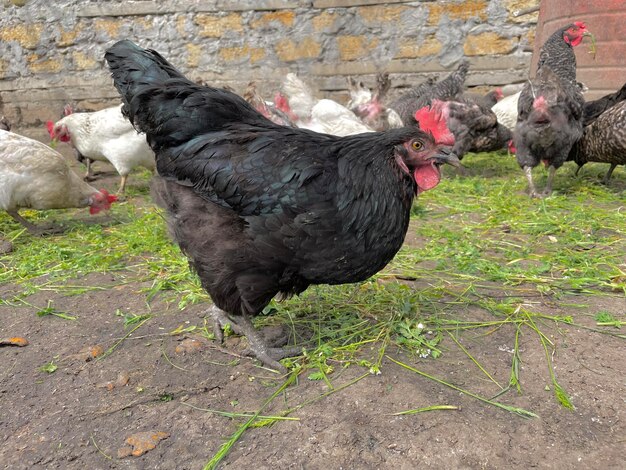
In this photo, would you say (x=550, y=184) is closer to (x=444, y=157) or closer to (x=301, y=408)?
(x=444, y=157)

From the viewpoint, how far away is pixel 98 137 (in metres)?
→ 6.18

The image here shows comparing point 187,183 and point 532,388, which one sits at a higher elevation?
point 187,183

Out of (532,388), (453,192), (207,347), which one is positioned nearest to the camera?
(532,388)

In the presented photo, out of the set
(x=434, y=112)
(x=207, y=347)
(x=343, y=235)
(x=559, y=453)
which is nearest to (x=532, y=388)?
(x=559, y=453)

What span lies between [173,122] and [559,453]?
2.34 meters

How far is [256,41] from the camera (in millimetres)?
8797

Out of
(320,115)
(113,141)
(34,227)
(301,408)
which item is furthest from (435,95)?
(301,408)

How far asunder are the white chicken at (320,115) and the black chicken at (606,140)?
8.31 ft

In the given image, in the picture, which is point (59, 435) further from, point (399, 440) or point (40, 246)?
point (40, 246)

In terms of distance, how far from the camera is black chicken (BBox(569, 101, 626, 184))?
16.6 feet

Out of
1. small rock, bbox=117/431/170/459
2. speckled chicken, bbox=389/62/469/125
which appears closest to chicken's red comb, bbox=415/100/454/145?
small rock, bbox=117/431/170/459

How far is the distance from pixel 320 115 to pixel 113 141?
2.65 meters

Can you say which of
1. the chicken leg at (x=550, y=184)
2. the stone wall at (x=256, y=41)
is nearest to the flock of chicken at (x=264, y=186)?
the chicken leg at (x=550, y=184)

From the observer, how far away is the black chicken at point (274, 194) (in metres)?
2.29
